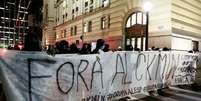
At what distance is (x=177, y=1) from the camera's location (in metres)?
20.9

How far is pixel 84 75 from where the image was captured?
6895mm

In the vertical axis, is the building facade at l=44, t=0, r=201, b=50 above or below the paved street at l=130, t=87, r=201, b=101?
above

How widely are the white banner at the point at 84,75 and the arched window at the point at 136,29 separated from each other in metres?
11.2

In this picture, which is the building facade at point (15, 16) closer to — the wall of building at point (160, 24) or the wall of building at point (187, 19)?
the wall of building at point (187, 19)

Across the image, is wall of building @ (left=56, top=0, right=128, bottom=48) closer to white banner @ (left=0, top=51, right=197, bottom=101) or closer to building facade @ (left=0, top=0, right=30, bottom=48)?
white banner @ (left=0, top=51, right=197, bottom=101)

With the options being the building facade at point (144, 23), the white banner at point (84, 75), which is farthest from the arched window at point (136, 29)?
the white banner at point (84, 75)

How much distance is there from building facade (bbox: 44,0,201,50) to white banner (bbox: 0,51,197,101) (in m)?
8.76

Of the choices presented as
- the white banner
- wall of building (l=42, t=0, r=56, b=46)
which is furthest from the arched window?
wall of building (l=42, t=0, r=56, b=46)

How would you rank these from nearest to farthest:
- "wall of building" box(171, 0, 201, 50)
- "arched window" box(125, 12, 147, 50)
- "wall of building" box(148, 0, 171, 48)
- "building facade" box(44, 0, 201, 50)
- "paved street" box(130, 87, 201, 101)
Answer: "paved street" box(130, 87, 201, 101), "wall of building" box(148, 0, 171, 48), "building facade" box(44, 0, 201, 50), "wall of building" box(171, 0, 201, 50), "arched window" box(125, 12, 147, 50)

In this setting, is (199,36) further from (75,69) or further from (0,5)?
(0,5)

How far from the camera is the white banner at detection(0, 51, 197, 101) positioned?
533 centimetres

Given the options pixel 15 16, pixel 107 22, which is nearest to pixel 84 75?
pixel 107 22

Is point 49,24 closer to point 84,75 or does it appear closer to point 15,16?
point 15,16

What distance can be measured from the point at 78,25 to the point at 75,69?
33.2m
